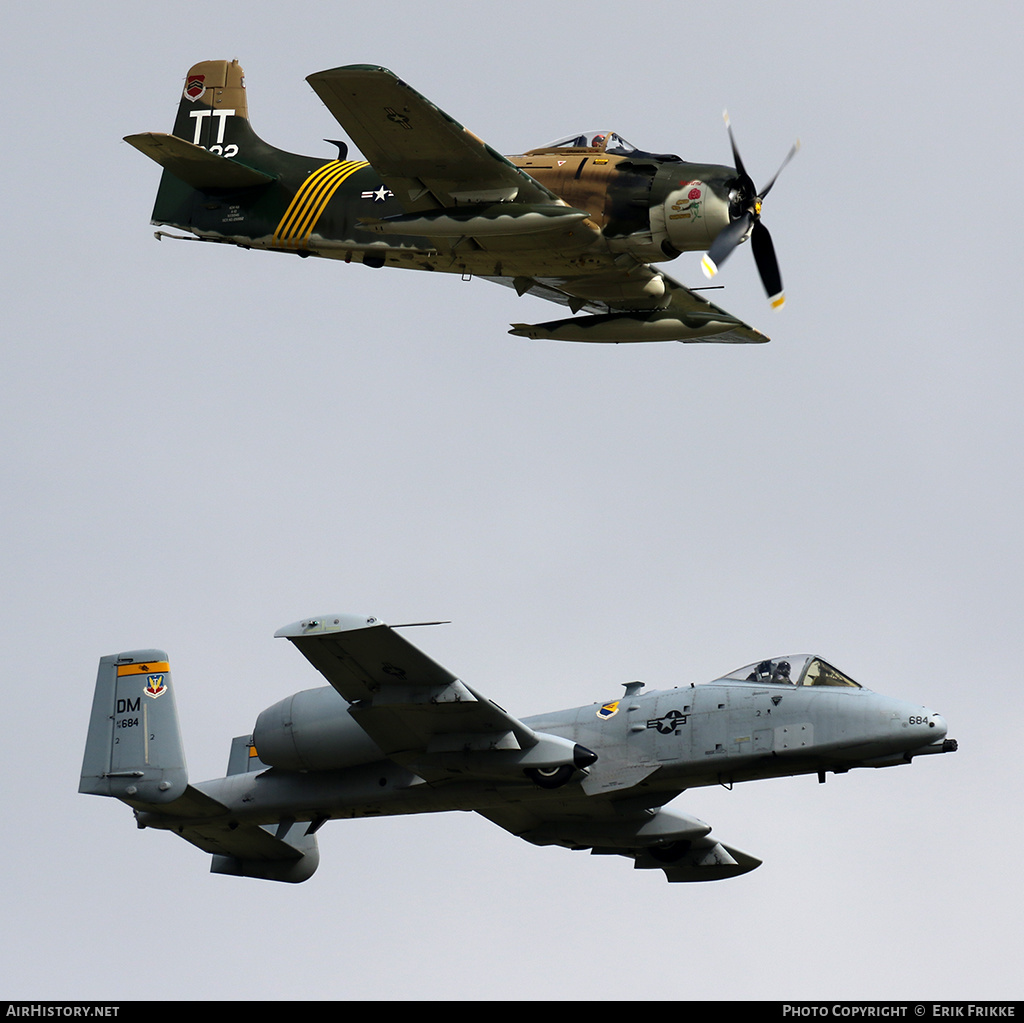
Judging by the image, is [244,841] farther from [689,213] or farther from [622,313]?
[689,213]

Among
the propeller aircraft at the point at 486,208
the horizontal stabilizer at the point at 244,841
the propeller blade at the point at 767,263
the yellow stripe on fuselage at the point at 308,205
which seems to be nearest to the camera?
the propeller aircraft at the point at 486,208

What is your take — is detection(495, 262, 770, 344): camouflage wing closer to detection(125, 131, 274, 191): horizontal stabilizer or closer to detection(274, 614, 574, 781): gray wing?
detection(125, 131, 274, 191): horizontal stabilizer

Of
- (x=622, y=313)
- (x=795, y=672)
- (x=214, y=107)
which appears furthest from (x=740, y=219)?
(x=214, y=107)

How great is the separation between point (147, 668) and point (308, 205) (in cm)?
1045

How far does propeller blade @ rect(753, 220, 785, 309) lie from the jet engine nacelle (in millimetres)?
12008

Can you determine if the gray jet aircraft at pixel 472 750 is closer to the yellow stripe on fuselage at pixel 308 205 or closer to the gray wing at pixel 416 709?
the gray wing at pixel 416 709

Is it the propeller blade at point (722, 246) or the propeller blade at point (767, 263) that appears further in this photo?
the propeller blade at point (767, 263)

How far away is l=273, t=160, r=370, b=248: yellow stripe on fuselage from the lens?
129ft

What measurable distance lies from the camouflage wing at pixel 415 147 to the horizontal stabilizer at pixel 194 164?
5.37 m

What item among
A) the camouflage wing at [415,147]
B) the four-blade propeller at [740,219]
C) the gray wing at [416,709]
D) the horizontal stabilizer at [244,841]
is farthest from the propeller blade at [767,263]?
the horizontal stabilizer at [244,841]

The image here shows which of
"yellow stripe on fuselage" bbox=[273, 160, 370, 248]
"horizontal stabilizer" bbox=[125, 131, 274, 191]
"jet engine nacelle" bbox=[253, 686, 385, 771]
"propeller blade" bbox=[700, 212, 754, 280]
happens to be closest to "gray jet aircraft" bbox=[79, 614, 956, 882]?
"jet engine nacelle" bbox=[253, 686, 385, 771]

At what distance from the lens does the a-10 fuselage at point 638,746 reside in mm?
34031

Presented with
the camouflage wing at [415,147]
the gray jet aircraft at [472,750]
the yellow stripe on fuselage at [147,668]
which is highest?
the camouflage wing at [415,147]
